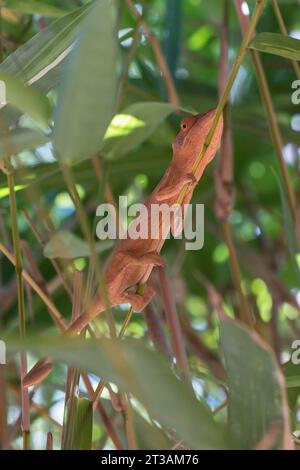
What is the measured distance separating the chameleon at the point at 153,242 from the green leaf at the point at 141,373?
0.27 m

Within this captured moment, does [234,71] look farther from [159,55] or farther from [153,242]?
[159,55]

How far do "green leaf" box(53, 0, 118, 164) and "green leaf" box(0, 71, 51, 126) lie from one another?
21 millimetres

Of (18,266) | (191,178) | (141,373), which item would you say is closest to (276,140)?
(191,178)

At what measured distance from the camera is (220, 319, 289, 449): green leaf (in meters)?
0.48

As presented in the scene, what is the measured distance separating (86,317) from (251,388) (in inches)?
8.2

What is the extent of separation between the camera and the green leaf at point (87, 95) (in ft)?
1.61

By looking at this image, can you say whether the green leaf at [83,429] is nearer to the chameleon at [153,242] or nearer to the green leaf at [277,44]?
the chameleon at [153,242]

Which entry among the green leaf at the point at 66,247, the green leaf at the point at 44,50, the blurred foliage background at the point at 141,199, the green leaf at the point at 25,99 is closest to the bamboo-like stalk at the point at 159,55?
the blurred foliage background at the point at 141,199

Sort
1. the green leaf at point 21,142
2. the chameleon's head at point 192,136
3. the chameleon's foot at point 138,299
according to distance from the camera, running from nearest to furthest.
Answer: the green leaf at point 21,142, the chameleon's foot at point 138,299, the chameleon's head at point 192,136

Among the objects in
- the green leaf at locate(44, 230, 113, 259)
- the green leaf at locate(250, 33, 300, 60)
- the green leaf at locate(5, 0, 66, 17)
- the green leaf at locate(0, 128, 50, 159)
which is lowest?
the green leaf at locate(44, 230, 113, 259)

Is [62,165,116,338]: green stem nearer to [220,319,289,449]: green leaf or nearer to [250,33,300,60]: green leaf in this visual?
[220,319,289,449]: green leaf

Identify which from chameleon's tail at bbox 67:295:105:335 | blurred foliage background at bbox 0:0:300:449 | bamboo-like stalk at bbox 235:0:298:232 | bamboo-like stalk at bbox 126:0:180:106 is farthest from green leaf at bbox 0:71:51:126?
bamboo-like stalk at bbox 126:0:180:106

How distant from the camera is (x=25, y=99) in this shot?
0.51 meters

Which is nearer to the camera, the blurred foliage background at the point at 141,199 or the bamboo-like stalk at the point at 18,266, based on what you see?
the blurred foliage background at the point at 141,199
